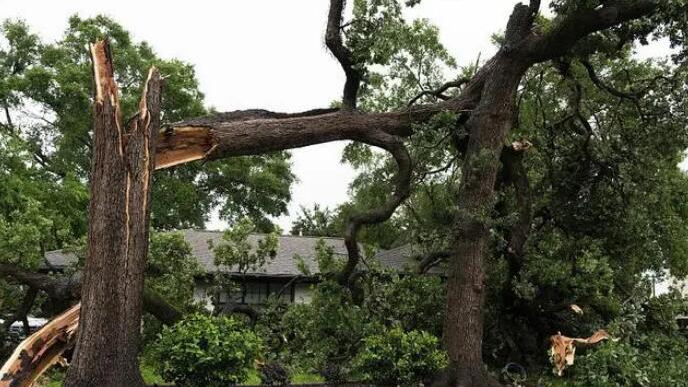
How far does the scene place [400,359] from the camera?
26.0ft

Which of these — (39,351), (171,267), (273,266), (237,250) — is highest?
(273,266)

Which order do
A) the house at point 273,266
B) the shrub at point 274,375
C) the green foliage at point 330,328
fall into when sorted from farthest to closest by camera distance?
the house at point 273,266, the green foliage at point 330,328, the shrub at point 274,375

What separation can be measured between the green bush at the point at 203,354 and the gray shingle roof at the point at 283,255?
1076 cm

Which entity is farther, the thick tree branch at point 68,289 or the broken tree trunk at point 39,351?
the thick tree branch at point 68,289

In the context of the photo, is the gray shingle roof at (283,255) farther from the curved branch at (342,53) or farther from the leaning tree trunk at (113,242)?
the leaning tree trunk at (113,242)

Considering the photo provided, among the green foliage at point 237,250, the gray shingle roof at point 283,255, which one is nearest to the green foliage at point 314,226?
the gray shingle roof at point 283,255

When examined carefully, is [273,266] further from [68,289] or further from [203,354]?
[203,354]

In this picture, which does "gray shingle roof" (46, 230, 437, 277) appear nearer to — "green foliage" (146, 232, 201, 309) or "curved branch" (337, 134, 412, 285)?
"green foliage" (146, 232, 201, 309)

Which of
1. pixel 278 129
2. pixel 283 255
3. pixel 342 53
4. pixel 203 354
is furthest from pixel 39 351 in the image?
pixel 283 255

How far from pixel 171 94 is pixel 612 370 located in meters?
18.8

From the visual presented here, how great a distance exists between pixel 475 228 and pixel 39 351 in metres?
5.58

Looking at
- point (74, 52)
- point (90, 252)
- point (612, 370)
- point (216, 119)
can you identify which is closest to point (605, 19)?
point (612, 370)

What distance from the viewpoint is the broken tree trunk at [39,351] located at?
680cm

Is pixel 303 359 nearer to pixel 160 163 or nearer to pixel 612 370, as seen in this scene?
pixel 160 163
